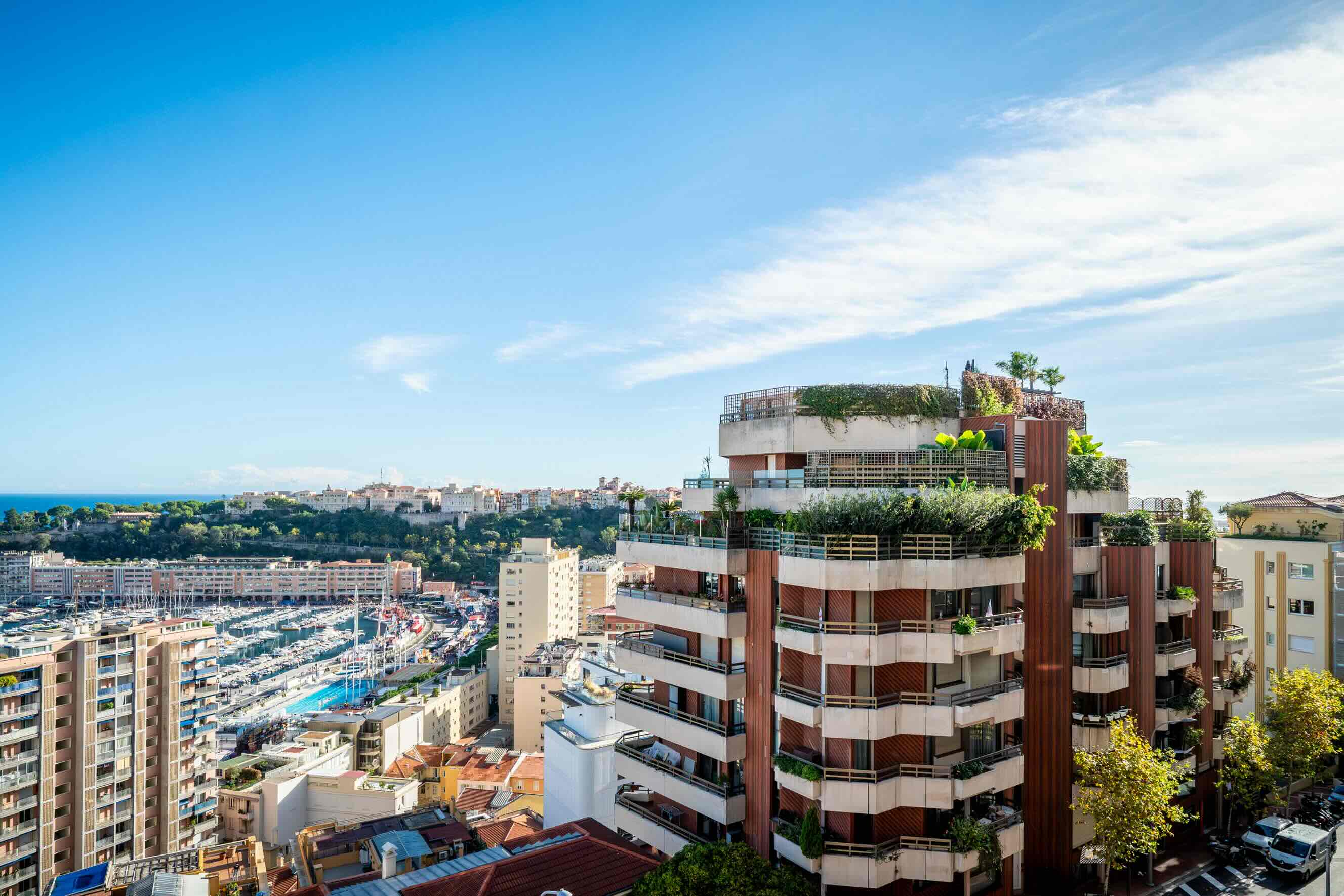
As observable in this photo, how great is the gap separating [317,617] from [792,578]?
551 feet

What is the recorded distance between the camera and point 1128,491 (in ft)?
84.6

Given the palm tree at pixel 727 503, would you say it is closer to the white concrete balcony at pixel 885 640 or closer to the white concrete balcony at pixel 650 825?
the white concrete balcony at pixel 885 640

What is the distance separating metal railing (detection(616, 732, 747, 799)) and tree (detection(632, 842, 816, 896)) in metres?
2.55

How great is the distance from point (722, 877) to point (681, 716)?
5.48 meters

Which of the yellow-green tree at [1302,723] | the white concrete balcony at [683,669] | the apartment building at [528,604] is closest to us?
the white concrete balcony at [683,669]

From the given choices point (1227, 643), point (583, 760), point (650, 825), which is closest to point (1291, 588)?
point (1227, 643)

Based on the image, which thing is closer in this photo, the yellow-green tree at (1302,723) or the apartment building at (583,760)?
the yellow-green tree at (1302,723)

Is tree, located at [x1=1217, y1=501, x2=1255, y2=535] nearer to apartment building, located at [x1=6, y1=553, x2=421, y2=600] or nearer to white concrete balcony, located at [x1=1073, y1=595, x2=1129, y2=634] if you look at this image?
white concrete balcony, located at [x1=1073, y1=595, x2=1129, y2=634]

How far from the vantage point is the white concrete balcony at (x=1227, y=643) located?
2825cm

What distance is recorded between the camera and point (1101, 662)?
76.3 feet

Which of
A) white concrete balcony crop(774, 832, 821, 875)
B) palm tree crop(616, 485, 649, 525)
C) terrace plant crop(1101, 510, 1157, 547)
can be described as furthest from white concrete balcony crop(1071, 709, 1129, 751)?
palm tree crop(616, 485, 649, 525)

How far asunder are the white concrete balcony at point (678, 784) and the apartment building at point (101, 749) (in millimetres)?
34689

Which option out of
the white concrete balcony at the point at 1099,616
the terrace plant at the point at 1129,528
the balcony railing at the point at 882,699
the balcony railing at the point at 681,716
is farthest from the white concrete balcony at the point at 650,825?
the terrace plant at the point at 1129,528

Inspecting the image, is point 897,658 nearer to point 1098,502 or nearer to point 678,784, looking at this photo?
point 678,784
